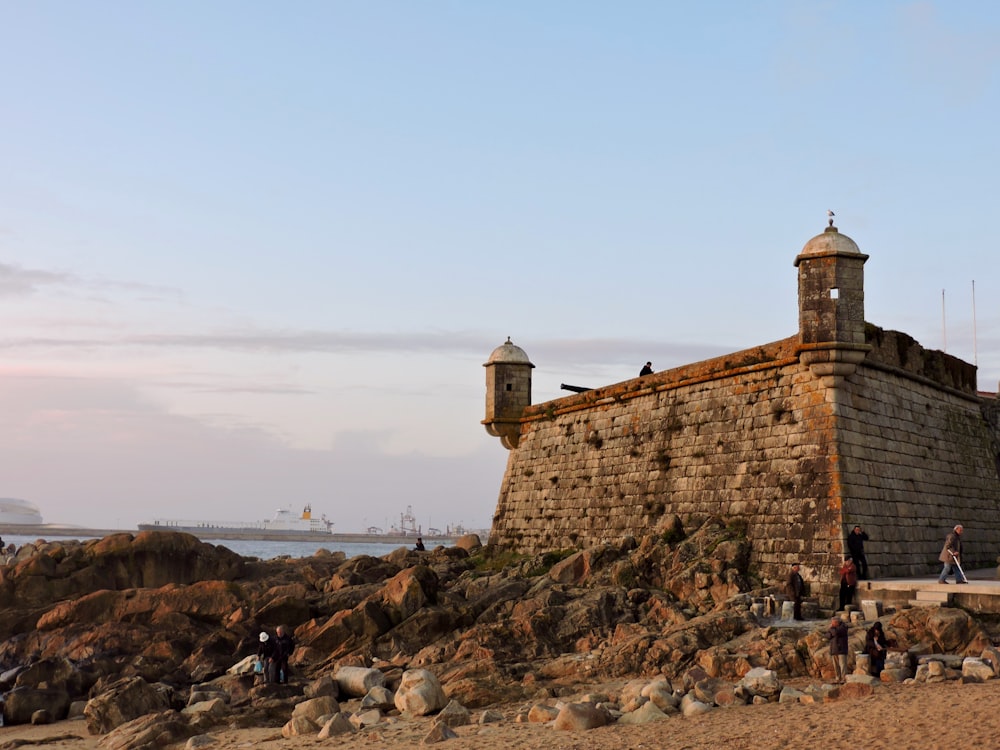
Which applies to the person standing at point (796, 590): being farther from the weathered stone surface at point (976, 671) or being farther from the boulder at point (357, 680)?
the boulder at point (357, 680)

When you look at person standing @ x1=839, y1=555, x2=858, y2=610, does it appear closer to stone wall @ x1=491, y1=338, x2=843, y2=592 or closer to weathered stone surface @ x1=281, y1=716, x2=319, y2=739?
stone wall @ x1=491, y1=338, x2=843, y2=592

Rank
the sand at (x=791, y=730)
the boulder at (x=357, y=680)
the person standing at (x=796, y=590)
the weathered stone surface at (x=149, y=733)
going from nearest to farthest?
1. the sand at (x=791, y=730)
2. the weathered stone surface at (x=149, y=733)
3. the boulder at (x=357, y=680)
4. the person standing at (x=796, y=590)

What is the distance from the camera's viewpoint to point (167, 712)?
17.2 meters

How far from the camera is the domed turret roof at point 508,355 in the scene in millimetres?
33000

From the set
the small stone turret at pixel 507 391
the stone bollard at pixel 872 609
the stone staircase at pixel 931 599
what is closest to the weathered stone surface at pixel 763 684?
the stone bollard at pixel 872 609

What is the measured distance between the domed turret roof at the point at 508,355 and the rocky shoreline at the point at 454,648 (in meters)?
6.78

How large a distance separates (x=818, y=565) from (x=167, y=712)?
1191 centimetres

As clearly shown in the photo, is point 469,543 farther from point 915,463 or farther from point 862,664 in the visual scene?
point 862,664

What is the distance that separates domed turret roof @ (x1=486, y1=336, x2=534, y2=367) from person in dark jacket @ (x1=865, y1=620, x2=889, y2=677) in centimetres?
1916

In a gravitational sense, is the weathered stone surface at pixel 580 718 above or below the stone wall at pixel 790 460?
below

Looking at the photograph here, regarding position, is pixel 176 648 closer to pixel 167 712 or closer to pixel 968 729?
pixel 167 712

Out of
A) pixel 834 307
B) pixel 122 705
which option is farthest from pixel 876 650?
pixel 122 705

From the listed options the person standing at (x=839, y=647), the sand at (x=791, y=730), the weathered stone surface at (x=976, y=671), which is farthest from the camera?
the person standing at (x=839, y=647)

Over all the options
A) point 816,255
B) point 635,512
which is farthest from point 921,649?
point 635,512
